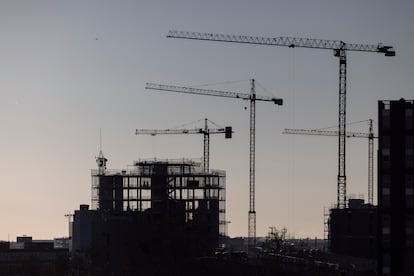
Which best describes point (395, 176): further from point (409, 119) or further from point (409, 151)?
point (409, 119)

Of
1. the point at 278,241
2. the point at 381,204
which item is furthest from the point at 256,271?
the point at 381,204

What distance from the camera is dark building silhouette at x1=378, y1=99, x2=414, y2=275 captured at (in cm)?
15800

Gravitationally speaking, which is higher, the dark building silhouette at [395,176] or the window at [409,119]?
the window at [409,119]

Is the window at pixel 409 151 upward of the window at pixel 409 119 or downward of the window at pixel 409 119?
downward

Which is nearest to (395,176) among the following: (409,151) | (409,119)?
(409,151)

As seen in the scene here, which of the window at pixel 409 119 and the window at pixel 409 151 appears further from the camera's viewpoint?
the window at pixel 409 119

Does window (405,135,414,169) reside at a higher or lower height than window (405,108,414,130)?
lower

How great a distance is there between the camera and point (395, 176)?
159 meters

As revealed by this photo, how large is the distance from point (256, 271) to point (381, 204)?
1229 inches

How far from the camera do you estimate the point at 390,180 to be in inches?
6260

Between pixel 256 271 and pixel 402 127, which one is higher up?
pixel 402 127

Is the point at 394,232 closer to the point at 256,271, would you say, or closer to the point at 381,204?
the point at 381,204

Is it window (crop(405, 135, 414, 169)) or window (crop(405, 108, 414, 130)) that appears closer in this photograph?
window (crop(405, 135, 414, 169))

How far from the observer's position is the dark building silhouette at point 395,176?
6220 inches
